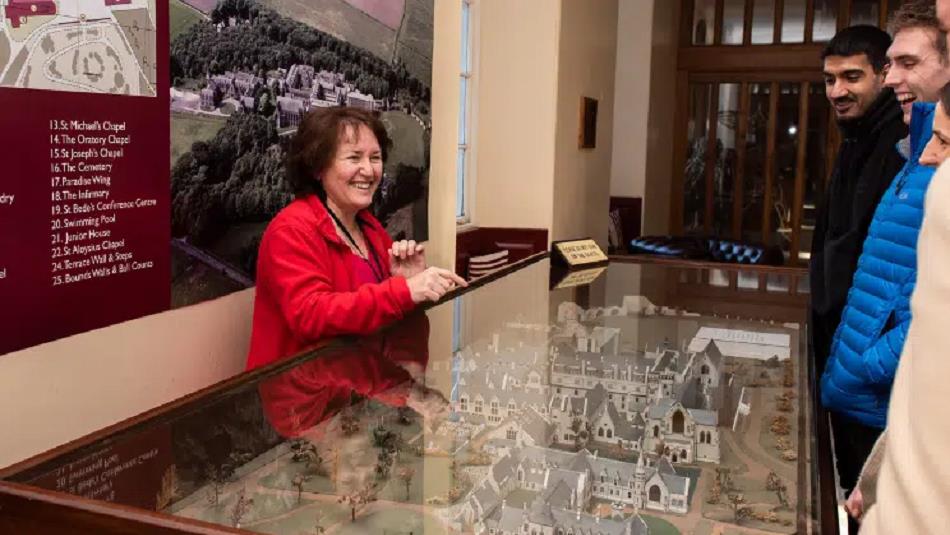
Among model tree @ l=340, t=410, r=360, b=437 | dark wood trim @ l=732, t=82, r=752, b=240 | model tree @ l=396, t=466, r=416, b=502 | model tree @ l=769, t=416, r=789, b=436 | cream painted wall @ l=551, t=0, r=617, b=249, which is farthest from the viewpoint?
dark wood trim @ l=732, t=82, r=752, b=240

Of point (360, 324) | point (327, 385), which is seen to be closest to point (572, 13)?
point (360, 324)

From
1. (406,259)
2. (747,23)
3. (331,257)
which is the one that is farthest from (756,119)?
(331,257)

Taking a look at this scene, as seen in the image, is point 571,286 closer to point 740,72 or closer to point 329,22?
point 329,22

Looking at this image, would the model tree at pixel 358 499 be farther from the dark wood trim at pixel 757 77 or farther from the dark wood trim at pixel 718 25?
the dark wood trim at pixel 718 25

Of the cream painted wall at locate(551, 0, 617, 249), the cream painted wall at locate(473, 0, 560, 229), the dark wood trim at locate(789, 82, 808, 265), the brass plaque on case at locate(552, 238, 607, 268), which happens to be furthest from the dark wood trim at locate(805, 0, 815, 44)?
the brass plaque on case at locate(552, 238, 607, 268)

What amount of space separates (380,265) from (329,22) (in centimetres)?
109

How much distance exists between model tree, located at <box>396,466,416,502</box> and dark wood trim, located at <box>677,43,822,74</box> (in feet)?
27.0

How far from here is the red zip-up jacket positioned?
2.29 metres

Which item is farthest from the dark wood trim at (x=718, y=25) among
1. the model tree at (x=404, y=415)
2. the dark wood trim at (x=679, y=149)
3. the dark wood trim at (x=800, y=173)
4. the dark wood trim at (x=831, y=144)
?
the model tree at (x=404, y=415)

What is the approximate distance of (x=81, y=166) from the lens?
2.16 metres

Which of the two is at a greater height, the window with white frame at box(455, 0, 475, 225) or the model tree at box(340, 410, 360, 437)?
the window with white frame at box(455, 0, 475, 225)

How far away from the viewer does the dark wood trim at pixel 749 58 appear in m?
8.74

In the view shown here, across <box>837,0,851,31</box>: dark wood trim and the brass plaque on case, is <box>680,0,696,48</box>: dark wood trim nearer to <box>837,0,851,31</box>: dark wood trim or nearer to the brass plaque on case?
<box>837,0,851,31</box>: dark wood trim

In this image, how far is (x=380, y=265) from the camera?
9.10 ft
